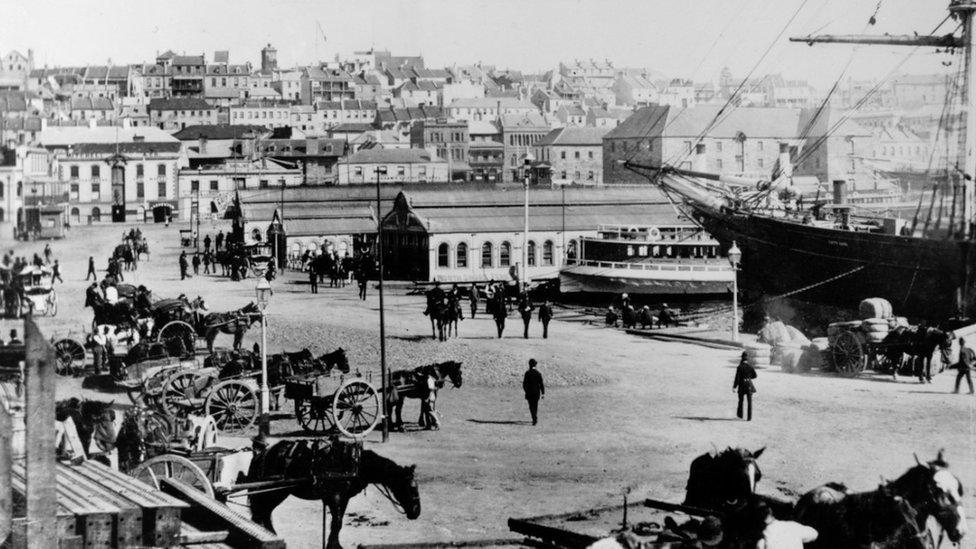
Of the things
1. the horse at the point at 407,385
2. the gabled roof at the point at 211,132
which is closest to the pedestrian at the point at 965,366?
the horse at the point at 407,385

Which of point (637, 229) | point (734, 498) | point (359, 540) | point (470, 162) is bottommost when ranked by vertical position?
point (359, 540)

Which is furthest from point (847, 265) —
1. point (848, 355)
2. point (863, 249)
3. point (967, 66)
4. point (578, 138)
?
point (578, 138)

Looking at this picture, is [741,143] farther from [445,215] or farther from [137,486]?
[137,486]

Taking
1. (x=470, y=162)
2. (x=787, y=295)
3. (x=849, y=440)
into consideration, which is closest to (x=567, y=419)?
(x=849, y=440)

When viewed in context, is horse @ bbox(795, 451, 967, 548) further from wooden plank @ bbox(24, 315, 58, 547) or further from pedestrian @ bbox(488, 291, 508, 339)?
pedestrian @ bbox(488, 291, 508, 339)

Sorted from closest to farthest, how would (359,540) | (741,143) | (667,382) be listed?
(359,540) → (667,382) → (741,143)

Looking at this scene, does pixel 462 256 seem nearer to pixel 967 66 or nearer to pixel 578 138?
pixel 967 66

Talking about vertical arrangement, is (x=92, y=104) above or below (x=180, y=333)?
above
